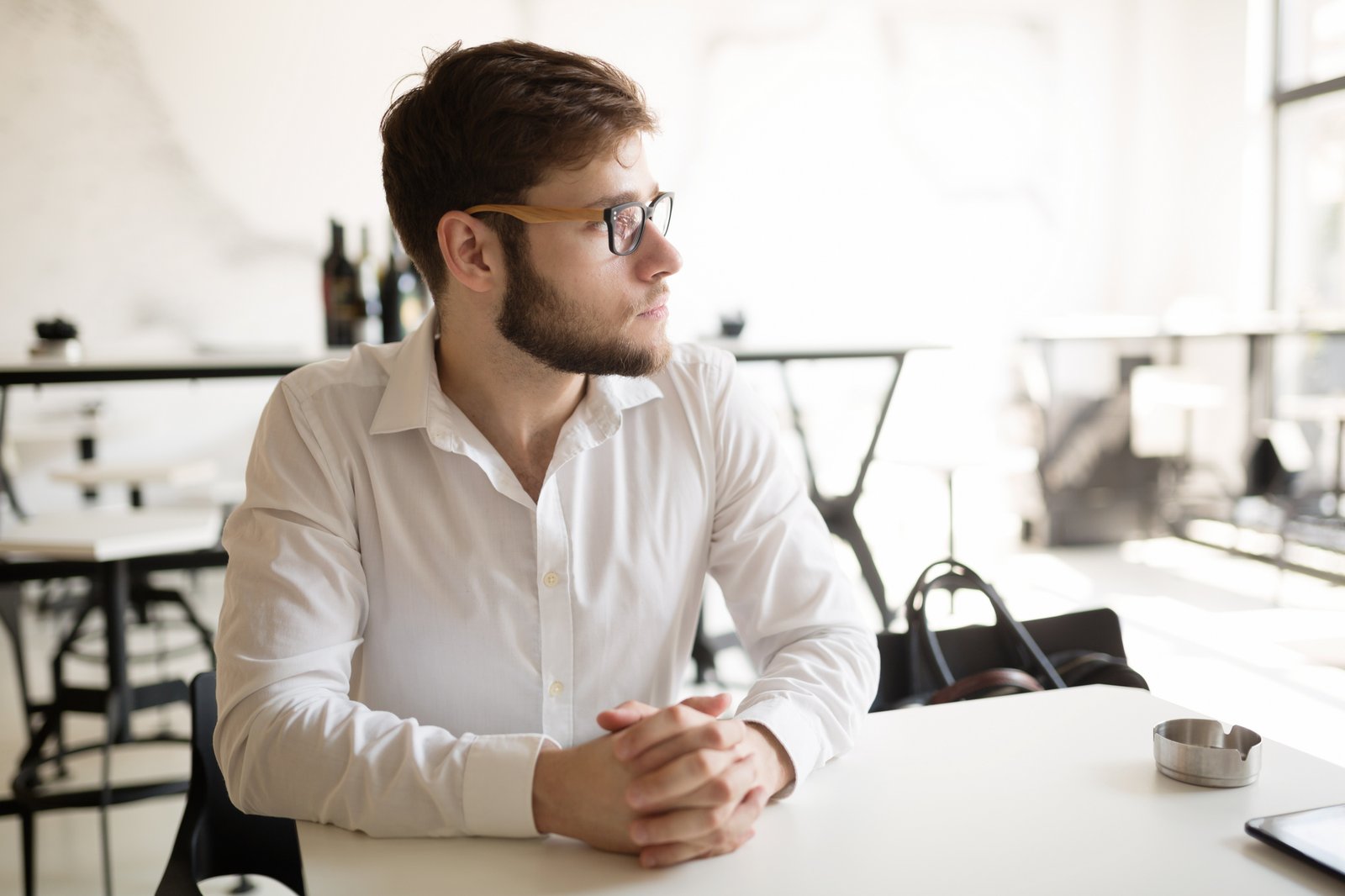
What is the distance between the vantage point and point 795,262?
247 inches

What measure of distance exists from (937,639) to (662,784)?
73 centimetres

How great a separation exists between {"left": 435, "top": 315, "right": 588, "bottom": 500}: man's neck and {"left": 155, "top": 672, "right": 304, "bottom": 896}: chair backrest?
411 millimetres

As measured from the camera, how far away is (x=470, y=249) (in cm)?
127

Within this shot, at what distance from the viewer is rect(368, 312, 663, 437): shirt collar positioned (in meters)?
1.17

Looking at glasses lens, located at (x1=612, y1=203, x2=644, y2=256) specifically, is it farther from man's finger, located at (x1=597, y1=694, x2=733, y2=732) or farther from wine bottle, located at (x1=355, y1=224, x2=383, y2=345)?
wine bottle, located at (x1=355, y1=224, x2=383, y2=345)

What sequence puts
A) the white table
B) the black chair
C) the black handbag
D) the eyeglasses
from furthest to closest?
the black chair, the black handbag, the eyeglasses, the white table

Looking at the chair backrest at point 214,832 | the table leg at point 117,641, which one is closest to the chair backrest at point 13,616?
the table leg at point 117,641

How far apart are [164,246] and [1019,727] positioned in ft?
17.0

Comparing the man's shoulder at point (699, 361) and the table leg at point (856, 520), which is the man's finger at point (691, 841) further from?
the table leg at point (856, 520)

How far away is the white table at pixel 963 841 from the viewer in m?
0.70

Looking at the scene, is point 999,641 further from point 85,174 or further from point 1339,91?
point 1339,91

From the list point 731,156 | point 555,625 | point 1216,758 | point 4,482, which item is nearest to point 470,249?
point 555,625

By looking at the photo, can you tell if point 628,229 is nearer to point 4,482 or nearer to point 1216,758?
point 1216,758

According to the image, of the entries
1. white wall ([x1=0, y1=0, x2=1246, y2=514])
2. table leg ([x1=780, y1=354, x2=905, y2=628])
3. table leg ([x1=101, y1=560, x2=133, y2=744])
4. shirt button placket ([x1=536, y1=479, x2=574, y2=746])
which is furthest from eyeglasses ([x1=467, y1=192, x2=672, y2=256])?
white wall ([x1=0, y1=0, x2=1246, y2=514])
